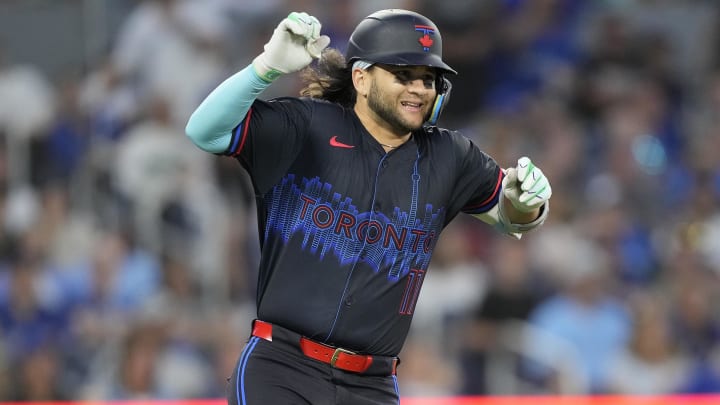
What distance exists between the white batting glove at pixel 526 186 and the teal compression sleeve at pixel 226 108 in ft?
2.69

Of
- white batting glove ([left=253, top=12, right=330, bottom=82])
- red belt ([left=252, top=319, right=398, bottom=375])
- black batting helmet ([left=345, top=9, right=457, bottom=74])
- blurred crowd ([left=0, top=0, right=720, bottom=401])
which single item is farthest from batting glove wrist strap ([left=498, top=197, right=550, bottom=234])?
blurred crowd ([left=0, top=0, right=720, bottom=401])

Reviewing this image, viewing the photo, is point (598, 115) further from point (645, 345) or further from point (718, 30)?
point (645, 345)

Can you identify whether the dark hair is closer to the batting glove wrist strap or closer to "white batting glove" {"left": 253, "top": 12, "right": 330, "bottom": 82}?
"white batting glove" {"left": 253, "top": 12, "right": 330, "bottom": 82}

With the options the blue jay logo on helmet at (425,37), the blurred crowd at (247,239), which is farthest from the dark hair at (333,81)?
the blurred crowd at (247,239)

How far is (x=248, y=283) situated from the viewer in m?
7.57

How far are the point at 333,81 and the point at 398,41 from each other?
0.37 m

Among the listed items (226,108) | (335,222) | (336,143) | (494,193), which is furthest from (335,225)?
(494,193)

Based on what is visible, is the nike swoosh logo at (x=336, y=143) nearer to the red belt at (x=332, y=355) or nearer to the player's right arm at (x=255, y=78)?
the player's right arm at (x=255, y=78)

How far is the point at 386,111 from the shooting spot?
3.77 metres

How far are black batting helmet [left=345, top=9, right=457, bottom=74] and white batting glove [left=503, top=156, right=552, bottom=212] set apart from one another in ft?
1.21

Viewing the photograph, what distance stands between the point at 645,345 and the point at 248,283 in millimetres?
2455

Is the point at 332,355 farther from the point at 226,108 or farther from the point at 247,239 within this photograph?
the point at 247,239

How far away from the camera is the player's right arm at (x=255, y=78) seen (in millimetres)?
3496

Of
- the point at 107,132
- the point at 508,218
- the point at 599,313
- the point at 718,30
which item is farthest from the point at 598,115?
the point at 508,218
